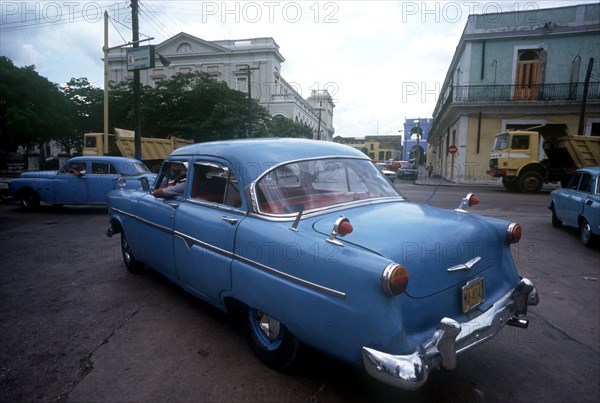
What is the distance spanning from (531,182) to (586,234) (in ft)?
36.4

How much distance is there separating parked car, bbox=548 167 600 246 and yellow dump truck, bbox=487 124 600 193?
915 centimetres

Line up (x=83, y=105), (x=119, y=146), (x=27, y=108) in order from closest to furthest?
(x=119, y=146) < (x=27, y=108) < (x=83, y=105)

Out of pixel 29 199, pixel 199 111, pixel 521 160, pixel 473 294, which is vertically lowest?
pixel 29 199

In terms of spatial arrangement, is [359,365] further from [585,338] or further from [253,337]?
[585,338]

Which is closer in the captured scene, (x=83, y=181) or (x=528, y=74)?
(x=83, y=181)

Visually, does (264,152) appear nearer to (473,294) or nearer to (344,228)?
(344,228)

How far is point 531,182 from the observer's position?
16.2 meters

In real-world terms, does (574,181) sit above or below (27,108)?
below

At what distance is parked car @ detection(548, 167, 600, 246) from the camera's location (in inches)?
245

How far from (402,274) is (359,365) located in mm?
551

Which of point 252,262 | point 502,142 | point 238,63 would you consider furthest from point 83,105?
point 252,262

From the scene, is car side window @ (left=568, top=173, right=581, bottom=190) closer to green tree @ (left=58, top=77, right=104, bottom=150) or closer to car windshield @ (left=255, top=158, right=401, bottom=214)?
car windshield @ (left=255, top=158, right=401, bottom=214)

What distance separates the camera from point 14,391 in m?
2.51

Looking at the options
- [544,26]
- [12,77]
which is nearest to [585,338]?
[544,26]
